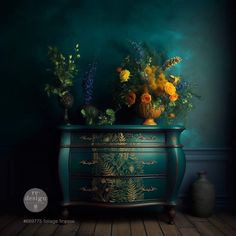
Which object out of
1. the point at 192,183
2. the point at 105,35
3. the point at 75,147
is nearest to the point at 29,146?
the point at 75,147

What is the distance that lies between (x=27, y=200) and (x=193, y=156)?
5.48 feet

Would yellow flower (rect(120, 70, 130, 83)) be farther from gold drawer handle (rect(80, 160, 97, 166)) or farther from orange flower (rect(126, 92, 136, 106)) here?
gold drawer handle (rect(80, 160, 97, 166))

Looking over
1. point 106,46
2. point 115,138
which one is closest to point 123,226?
point 115,138

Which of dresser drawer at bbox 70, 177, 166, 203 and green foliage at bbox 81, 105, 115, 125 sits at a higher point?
green foliage at bbox 81, 105, 115, 125

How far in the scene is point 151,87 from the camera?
12.0ft

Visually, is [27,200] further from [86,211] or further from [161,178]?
[161,178]

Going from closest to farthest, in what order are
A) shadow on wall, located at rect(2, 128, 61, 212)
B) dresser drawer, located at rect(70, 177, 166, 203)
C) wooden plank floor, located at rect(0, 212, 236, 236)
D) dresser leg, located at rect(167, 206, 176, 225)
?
wooden plank floor, located at rect(0, 212, 236, 236) → dresser drawer, located at rect(70, 177, 166, 203) → dresser leg, located at rect(167, 206, 176, 225) → shadow on wall, located at rect(2, 128, 61, 212)

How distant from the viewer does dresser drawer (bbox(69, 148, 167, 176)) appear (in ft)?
10.8

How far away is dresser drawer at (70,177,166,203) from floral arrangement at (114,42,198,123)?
70cm

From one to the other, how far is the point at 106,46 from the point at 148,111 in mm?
880

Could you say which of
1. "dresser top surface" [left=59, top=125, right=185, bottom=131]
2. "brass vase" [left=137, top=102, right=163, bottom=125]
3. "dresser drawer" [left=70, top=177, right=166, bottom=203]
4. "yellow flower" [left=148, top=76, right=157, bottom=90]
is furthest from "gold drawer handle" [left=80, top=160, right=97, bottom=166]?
"yellow flower" [left=148, top=76, right=157, bottom=90]

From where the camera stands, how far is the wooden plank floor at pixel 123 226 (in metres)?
3.11

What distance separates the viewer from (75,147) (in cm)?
338

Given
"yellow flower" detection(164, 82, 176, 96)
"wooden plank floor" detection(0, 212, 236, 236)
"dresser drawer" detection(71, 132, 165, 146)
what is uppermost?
"yellow flower" detection(164, 82, 176, 96)
